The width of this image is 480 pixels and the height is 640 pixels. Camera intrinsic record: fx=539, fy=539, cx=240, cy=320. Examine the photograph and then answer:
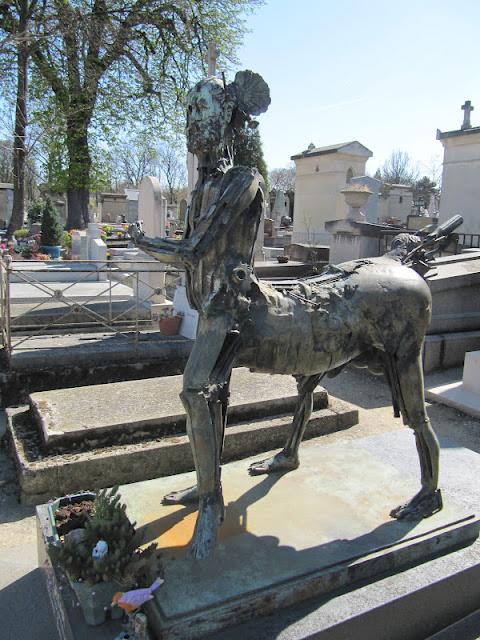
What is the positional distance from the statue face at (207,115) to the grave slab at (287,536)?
6.17 ft

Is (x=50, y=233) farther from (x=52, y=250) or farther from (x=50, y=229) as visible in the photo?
(x=52, y=250)

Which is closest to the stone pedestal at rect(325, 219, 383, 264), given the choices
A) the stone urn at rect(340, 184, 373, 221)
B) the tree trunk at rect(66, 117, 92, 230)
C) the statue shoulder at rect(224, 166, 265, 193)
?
the stone urn at rect(340, 184, 373, 221)

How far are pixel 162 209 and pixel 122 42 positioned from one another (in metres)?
14.4

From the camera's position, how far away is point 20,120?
798 inches

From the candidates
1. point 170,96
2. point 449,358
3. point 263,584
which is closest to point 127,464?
point 263,584

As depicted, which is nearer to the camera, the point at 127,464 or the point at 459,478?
the point at 459,478

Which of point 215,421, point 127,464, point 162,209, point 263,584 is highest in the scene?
point 162,209

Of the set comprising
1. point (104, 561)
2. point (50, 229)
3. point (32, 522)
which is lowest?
point (32, 522)

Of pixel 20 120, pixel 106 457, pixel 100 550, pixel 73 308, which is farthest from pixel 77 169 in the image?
pixel 100 550

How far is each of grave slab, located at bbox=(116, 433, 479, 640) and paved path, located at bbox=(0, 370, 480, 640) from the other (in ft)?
1.96

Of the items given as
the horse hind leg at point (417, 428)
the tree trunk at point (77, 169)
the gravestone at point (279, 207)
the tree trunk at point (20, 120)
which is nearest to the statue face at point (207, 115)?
the horse hind leg at point (417, 428)

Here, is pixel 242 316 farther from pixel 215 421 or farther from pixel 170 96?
pixel 170 96

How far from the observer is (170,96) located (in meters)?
22.0

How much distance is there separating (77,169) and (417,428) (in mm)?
22749
